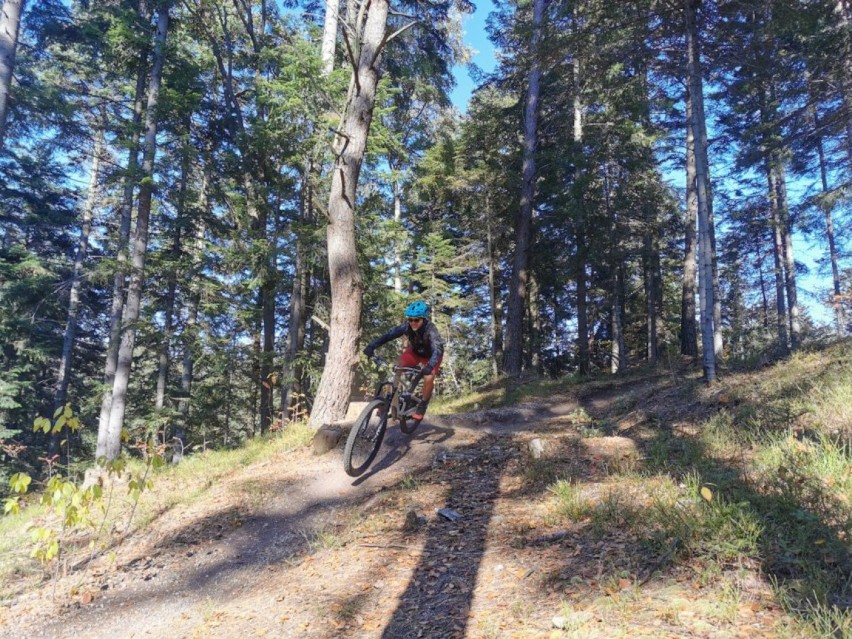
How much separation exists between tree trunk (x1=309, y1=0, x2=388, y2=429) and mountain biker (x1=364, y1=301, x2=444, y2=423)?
1.46 meters

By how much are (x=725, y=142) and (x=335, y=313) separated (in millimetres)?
17832

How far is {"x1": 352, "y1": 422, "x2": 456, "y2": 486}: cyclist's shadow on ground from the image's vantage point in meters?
6.56

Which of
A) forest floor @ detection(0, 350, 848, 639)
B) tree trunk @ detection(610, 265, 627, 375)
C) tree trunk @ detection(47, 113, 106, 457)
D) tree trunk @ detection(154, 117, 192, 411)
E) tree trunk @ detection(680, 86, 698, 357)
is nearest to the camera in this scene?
forest floor @ detection(0, 350, 848, 639)

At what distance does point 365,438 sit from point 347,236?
12.1ft

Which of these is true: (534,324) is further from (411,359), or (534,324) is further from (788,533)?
(788,533)

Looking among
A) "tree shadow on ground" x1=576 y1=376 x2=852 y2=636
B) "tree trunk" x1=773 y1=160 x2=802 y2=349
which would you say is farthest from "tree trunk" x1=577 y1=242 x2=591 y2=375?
"tree shadow on ground" x1=576 y1=376 x2=852 y2=636

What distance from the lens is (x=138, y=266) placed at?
1235cm

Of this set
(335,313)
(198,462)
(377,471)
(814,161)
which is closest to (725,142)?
(814,161)

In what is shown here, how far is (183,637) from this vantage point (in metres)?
3.59

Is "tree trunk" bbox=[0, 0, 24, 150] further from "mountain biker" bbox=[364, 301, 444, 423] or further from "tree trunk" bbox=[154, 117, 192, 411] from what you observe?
"mountain biker" bbox=[364, 301, 444, 423]

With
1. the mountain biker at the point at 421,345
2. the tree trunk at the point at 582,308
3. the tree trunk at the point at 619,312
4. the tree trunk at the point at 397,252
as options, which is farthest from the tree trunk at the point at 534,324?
the mountain biker at the point at 421,345

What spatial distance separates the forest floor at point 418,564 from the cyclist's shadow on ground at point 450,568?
16 millimetres

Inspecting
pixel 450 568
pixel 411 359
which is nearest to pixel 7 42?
pixel 411 359

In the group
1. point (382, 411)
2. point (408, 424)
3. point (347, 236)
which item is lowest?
point (408, 424)
